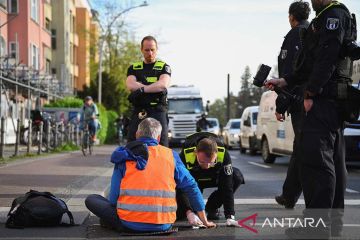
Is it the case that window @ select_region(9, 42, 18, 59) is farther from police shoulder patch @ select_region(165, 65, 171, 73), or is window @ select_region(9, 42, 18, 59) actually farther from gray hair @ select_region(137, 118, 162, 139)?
gray hair @ select_region(137, 118, 162, 139)

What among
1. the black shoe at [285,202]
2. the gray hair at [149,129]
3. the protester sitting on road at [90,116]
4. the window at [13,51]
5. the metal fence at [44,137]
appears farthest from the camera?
the window at [13,51]

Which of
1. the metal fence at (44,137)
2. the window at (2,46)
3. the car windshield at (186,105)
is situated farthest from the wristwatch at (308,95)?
the window at (2,46)

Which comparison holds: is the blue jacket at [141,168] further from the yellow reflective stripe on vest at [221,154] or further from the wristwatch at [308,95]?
the wristwatch at [308,95]

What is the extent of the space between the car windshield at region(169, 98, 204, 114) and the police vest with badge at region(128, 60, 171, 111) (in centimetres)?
2447

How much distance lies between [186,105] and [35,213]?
2654cm

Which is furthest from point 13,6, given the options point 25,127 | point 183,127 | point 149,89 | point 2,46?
point 149,89

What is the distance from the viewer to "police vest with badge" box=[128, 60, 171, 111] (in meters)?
7.71

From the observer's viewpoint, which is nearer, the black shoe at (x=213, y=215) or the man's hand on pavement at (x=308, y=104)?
the man's hand on pavement at (x=308, y=104)

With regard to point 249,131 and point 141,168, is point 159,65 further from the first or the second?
point 249,131

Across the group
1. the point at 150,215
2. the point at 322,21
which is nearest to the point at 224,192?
the point at 150,215

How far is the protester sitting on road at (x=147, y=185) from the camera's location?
5527mm

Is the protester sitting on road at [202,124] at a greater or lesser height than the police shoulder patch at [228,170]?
lesser

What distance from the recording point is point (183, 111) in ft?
106

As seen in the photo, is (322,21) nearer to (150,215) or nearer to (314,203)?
(314,203)
